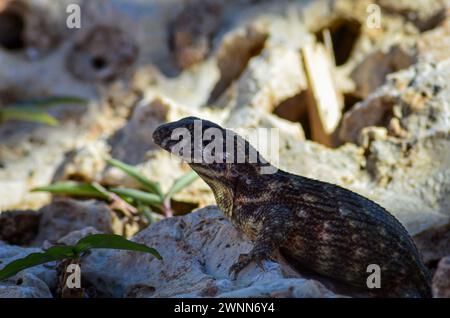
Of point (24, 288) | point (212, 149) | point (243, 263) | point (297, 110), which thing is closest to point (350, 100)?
point (297, 110)

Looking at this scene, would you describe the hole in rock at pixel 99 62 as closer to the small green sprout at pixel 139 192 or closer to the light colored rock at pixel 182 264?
the small green sprout at pixel 139 192

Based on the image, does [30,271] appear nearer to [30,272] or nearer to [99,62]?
[30,272]

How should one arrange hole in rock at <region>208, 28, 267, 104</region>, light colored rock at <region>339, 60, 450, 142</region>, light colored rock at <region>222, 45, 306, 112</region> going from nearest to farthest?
1. light colored rock at <region>339, 60, 450, 142</region>
2. light colored rock at <region>222, 45, 306, 112</region>
3. hole in rock at <region>208, 28, 267, 104</region>

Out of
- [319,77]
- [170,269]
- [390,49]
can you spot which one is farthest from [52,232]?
[390,49]

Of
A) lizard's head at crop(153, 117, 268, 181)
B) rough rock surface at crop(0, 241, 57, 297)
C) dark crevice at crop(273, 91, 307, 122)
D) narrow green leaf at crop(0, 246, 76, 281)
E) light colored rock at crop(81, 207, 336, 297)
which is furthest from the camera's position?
dark crevice at crop(273, 91, 307, 122)

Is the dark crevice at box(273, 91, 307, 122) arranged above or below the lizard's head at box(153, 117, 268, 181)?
above

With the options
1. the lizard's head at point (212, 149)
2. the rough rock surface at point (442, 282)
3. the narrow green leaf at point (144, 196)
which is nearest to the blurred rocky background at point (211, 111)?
the rough rock surface at point (442, 282)

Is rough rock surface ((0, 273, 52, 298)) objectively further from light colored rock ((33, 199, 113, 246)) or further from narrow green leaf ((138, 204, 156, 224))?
narrow green leaf ((138, 204, 156, 224))

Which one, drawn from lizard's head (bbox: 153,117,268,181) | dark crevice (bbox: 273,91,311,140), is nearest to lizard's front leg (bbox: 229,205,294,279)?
lizard's head (bbox: 153,117,268,181)
